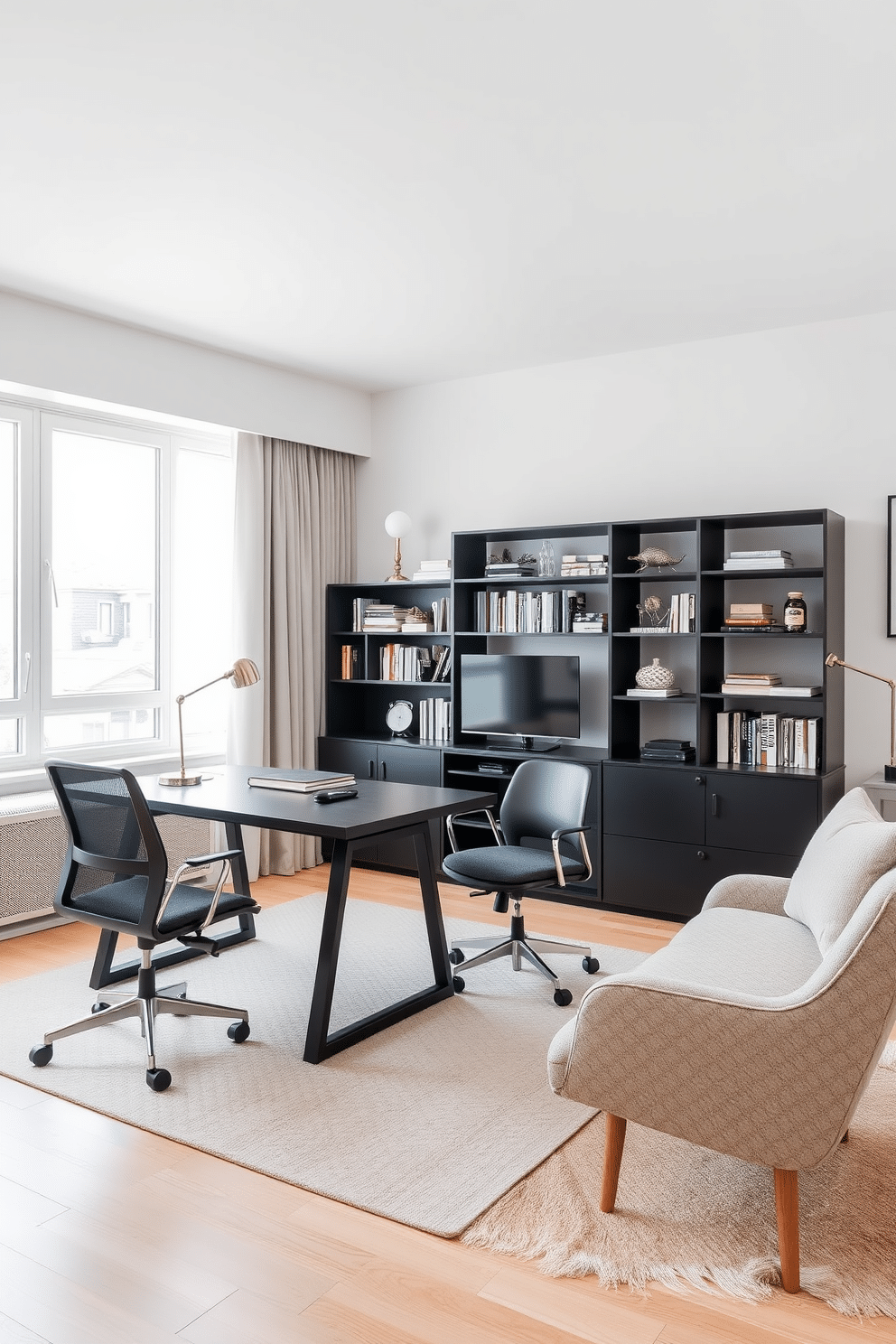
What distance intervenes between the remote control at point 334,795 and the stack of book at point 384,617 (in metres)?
2.08

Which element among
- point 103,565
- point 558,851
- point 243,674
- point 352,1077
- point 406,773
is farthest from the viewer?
point 406,773

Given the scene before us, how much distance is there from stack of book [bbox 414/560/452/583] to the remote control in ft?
6.72

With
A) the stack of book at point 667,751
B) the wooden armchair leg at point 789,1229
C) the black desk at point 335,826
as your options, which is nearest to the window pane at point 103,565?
the black desk at point 335,826

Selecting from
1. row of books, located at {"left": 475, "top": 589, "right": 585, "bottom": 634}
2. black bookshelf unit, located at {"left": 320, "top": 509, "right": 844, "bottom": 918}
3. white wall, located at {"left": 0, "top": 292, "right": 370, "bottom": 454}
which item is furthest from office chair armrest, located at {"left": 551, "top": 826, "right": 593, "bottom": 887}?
white wall, located at {"left": 0, "top": 292, "right": 370, "bottom": 454}

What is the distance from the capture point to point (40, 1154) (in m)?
2.57

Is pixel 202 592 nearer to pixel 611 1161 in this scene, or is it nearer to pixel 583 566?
pixel 583 566

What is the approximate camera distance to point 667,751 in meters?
4.77

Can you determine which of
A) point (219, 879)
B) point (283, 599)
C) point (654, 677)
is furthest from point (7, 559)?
point (654, 677)

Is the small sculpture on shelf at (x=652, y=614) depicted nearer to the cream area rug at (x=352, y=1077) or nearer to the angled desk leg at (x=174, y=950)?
the cream area rug at (x=352, y=1077)

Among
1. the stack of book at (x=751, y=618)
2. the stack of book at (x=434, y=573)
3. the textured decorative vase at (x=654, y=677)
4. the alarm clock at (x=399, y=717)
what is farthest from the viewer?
the alarm clock at (x=399, y=717)

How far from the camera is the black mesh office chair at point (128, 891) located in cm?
298

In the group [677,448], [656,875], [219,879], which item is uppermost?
[677,448]

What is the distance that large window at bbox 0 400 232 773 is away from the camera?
4812 millimetres

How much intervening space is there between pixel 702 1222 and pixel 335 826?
1489mm
